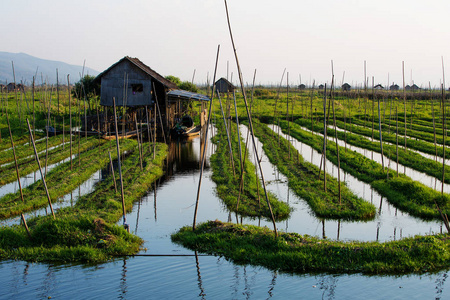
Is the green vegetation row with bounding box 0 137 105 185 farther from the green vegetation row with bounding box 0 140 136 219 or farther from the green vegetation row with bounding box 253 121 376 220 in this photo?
the green vegetation row with bounding box 253 121 376 220

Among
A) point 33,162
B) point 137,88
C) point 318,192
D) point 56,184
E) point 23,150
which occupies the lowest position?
point 318,192

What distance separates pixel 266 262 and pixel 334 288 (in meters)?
1.51

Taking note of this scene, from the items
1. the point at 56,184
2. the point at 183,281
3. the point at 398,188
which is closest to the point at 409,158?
the point at 398,188

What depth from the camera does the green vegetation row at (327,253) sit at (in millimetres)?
8594

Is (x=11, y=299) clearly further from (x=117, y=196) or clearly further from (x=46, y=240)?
(x=117, y=196)

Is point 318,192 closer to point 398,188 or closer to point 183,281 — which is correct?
point 398,188

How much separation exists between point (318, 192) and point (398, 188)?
279 cm

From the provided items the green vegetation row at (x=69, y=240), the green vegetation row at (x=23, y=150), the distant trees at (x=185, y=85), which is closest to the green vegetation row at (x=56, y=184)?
the green vegetation row at (x=69, y=240)

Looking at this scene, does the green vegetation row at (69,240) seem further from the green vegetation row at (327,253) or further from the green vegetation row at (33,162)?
the green vegetation row at (33,162)

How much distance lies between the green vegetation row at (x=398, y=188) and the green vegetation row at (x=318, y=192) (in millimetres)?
1184

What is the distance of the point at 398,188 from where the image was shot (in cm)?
1448

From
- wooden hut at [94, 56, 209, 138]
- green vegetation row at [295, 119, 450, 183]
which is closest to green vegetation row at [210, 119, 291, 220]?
green vegetation row at [295, 119, 450, 183]

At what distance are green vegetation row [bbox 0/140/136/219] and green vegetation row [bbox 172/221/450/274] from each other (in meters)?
5.71

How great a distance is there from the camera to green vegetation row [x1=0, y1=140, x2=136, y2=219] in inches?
486
